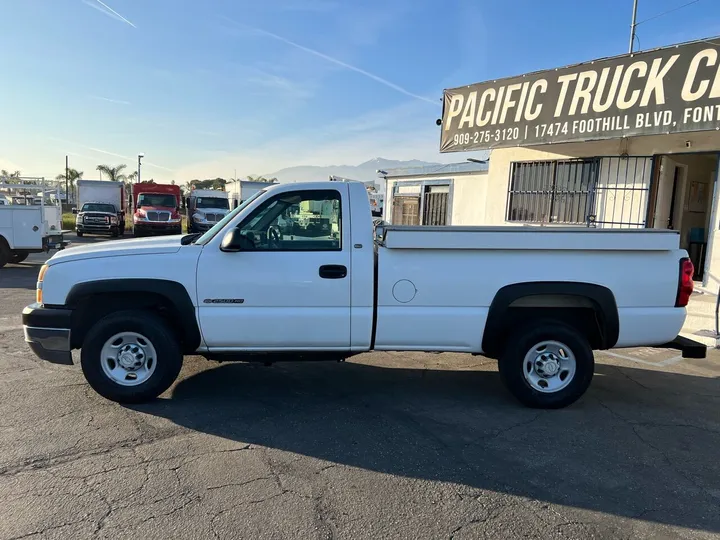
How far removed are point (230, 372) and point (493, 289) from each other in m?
2.97

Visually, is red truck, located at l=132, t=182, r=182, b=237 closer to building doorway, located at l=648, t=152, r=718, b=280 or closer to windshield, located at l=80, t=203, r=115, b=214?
windshield, located at l=80, t=203, r=115, b=214

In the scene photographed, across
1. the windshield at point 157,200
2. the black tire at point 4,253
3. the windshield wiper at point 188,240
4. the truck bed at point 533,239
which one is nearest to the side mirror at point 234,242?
the windshield wiper at point 188,240

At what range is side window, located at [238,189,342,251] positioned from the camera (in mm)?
4602

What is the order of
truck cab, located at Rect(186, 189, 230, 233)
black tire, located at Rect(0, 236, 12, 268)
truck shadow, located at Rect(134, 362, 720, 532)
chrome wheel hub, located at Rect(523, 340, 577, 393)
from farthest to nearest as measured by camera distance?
truck cab, located at Rect(186, 189, 230, 233)
black tire, located at Rect(0, 236, 12, 268)
chrome wheel hub, located at Rect(523, 340, 577, 393)
truck shadow, located at Rect(134, 362, 720, 532)

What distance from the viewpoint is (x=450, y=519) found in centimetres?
303

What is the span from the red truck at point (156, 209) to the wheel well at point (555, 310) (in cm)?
2422

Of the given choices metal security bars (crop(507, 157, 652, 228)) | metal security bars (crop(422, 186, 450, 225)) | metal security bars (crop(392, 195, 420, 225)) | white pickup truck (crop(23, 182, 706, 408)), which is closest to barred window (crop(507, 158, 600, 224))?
metal security bars (crop(507, 157, 652, 228))

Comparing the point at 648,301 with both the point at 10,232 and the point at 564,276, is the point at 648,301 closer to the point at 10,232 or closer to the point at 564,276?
the point at 564,276

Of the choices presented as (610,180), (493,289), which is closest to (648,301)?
(493,289)

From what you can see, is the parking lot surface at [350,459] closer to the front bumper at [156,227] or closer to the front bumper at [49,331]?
the front bumper at [49,331]

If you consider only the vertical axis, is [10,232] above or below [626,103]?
below

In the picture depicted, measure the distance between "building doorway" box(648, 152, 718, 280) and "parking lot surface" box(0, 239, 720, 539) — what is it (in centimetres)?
516

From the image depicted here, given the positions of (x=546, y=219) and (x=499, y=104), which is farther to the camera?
(x=546, y=219)

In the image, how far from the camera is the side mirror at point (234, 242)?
4.39 m
